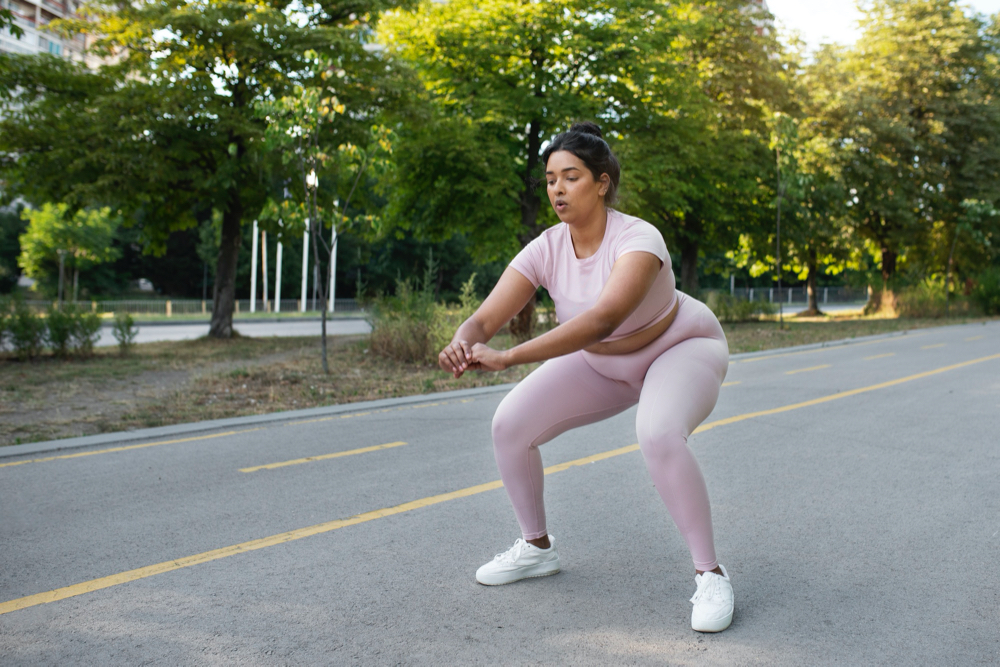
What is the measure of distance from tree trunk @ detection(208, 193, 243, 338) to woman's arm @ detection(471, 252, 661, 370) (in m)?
17.5

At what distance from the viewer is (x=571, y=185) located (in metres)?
3.19

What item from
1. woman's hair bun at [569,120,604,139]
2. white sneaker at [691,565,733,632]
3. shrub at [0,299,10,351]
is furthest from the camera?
shrub at [0,299,10,351]

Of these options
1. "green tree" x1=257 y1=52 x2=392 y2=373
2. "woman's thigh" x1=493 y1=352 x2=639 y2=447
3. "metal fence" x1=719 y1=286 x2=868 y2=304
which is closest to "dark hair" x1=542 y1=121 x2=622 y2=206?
"woman's thigh" x1=493 y1=352 x2=639 y2=447

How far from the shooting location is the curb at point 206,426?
686 cm

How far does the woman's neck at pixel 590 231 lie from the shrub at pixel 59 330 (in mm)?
12879

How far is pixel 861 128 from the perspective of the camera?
3153 centimetres

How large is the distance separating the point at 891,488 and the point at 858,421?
111 inches

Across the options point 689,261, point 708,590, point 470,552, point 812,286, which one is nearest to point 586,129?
point 708,590

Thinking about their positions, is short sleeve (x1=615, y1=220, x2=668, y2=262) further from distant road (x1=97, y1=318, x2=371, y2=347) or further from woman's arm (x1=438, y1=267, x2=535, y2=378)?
distant road (x1=97, y1=318, x2=371, y2=347)

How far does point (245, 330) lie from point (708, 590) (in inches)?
1097

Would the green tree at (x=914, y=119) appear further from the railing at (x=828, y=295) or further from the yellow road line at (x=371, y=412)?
the railing at (x=828, y=295)

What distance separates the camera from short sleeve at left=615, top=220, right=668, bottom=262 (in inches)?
120

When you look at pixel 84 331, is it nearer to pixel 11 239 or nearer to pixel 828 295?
pixel 11 239

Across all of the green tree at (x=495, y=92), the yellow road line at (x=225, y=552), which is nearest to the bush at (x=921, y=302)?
the green tree at (x=495, y=92)
